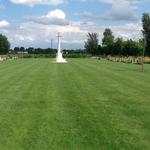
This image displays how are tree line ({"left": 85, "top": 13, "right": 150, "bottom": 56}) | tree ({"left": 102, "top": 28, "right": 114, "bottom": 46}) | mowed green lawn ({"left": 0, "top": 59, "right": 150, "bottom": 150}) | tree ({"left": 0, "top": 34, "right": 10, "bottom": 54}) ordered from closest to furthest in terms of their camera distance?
mowed green lawn ({"left": 0, "top": 59, "right": 150, "bottom": 150}) → tree line ({"left": 85, "top": 13, "right": 150, "bottom": 56}) → tree ({"left": 102, "top": 28, "right": 114, "bottom": 46}) → tree ({"left": 0, "top": 34, "right": 10, "bottom": 54})

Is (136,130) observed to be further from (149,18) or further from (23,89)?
(149,18)

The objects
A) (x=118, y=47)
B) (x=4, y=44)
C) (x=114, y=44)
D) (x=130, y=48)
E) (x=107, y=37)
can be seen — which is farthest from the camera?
(x=4, y=44)

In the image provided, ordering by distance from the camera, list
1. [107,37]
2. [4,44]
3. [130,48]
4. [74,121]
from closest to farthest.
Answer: [74,121] < [130,48] < [107,37] < [4,44]

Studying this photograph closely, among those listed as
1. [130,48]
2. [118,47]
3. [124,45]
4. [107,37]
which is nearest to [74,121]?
[130,48]

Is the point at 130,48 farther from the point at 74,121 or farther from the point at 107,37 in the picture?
the point at 74,121

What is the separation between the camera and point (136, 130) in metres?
12.2

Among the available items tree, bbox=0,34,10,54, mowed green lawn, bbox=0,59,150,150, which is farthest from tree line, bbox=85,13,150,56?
mowed green lawn, bbox=0,59,150,150

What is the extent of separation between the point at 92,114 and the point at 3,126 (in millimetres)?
3256

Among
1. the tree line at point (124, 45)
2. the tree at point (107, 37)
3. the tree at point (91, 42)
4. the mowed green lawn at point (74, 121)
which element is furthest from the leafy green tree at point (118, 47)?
the mowed green lawn at point (74, 121)

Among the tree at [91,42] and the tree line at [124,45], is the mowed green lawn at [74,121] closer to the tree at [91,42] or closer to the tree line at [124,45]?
the tree line at [124,45]

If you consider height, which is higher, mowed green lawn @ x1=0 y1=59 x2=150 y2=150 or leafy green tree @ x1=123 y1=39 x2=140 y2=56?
A: mowed green lawn @ x1=0 y1=59 x2=150 y2=150

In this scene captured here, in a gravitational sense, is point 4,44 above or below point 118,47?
below

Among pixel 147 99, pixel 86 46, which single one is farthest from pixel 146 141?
pixel 86 46

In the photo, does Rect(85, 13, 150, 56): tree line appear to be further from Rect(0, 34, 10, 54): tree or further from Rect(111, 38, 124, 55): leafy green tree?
Rect(0, 34, 10, 54): tree
